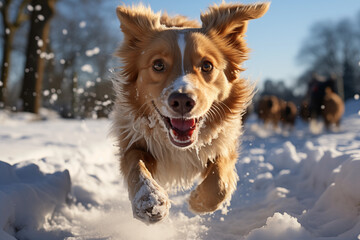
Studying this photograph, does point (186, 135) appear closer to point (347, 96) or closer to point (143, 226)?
point (143, 226)

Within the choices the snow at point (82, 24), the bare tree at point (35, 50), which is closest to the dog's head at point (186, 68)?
the bare tree at point (35, 50)

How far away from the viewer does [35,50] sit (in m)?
12.5

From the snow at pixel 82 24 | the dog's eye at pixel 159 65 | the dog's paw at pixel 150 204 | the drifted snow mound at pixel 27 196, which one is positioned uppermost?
the snow at pixel 82 24

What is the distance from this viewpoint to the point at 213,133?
3.19 metres

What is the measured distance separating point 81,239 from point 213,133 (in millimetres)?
1390

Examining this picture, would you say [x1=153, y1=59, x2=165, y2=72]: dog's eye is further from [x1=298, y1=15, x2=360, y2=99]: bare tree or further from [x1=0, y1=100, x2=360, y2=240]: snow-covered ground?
[x1=298, y1=15, x2=360, y2=99]: bare tree

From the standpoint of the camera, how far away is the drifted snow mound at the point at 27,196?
264 cm

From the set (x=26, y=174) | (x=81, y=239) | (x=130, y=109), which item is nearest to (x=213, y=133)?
(x=130, y=109)

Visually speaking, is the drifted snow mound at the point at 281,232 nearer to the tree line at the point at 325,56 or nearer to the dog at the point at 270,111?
the dog at the point at 270,111

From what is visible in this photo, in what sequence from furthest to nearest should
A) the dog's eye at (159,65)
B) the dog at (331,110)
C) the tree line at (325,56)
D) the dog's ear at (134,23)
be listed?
the tree line at (325,56) < the dog at (331,110) < the dog's ear at (134,23) < the dog's eye at (159,65)

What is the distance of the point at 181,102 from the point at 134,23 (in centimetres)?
120

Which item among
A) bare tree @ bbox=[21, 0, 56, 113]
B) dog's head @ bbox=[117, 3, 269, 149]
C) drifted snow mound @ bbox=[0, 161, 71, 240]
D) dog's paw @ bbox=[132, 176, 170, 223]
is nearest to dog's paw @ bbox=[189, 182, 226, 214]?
dog's head @ bbox=[117, 3, 269, 149]

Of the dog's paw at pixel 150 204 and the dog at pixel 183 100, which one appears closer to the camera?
the dog's paw at pixel 150 204

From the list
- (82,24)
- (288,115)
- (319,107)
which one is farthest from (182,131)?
(82,24)
